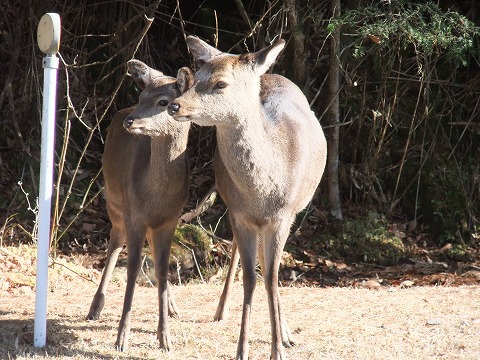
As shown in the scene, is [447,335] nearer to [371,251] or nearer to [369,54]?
[371,251]

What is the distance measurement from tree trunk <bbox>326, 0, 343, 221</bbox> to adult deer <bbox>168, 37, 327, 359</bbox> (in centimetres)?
348

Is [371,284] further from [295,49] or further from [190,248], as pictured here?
[295,49]

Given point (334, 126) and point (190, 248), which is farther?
point (334, 126)

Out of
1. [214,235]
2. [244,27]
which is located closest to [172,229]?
[214,235]

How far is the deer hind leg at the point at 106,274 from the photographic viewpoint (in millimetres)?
6266

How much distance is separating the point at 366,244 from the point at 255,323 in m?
3.50

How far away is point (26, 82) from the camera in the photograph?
31.6 feet

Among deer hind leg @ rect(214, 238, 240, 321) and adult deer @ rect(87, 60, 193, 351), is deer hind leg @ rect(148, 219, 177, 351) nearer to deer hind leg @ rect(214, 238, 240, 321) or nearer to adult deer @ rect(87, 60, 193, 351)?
adult deer @ rect(87, 60, 193, 351)

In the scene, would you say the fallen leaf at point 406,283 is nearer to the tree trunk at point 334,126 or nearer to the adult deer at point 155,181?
the tree trunk at point 334,126

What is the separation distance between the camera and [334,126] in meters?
9.25

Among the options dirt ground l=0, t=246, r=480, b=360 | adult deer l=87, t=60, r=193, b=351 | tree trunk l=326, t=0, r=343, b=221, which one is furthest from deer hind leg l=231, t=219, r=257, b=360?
tree trunk l=326, t=0, r=343, b=221

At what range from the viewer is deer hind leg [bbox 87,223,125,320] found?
6.27m

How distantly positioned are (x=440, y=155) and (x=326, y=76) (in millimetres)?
1678

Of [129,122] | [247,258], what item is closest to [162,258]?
[247,258]
